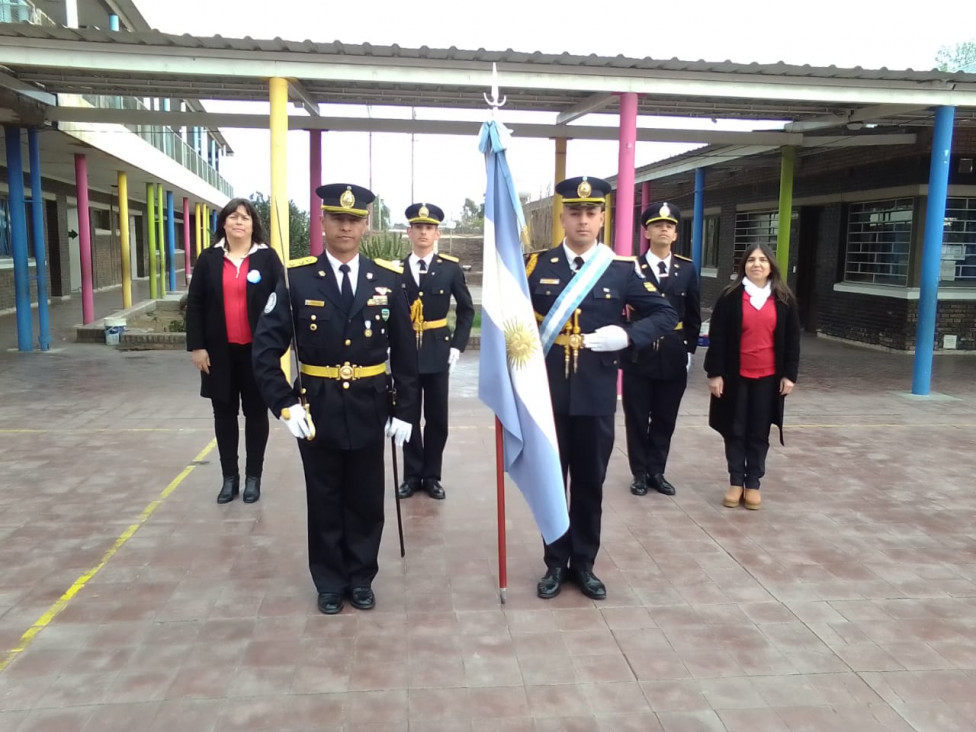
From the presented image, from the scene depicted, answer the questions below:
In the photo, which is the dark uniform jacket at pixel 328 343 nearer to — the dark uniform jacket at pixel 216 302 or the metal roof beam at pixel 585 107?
the dark uniform jacket at pixel 216 302

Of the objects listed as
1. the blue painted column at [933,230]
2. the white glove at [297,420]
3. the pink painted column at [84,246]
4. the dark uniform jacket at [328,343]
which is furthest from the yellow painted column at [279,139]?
the pink painted column at [84,246]

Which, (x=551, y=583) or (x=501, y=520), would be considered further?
(x=551, y=583)

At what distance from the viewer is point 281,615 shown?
11.1 ft

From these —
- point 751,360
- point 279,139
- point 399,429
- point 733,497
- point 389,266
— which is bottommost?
point 733,497

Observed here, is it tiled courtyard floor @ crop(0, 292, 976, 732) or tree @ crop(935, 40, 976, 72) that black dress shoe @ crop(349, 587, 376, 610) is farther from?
tree @ crop(935, 40, 976, 72)

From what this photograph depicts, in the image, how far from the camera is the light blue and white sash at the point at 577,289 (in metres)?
3.49

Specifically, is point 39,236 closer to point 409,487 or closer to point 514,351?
point 409,487

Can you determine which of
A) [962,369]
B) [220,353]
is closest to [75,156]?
[220,353]

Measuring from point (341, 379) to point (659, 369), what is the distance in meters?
2.43

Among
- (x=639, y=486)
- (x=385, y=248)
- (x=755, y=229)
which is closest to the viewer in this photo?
(x=639, y=486)

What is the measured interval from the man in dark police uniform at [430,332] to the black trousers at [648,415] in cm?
115

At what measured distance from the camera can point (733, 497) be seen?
4.93 metres

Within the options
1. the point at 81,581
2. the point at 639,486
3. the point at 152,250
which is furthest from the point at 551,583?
the point at 152,250

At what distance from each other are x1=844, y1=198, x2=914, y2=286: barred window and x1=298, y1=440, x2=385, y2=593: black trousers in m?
10.4
